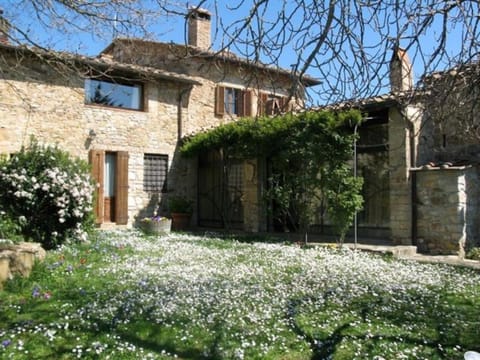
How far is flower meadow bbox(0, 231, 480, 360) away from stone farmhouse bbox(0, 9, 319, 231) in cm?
586

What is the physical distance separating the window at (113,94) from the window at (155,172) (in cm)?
167

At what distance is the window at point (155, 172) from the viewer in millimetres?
14172

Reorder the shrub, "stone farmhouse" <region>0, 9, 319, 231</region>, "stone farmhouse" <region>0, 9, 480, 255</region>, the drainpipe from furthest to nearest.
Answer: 1. the drainpipe
2. "stone farmhouse" <region>0, 9, 319, 231</region>
3. "stone farmhouse" <region>0, 9, 480, 255</region>
4. the shrub

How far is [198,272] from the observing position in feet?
20.5

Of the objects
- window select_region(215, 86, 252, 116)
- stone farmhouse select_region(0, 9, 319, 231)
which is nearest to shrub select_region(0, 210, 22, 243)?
stone farmhouse select_region(0, 9, 319, 231)

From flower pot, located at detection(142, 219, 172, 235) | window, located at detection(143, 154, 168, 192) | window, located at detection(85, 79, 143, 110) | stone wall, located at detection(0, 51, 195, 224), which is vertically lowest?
flower pot, located at detection(142, 219, 172, 235)

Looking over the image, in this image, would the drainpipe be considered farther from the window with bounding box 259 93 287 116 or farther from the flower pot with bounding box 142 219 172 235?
the window with bounding box 259 93 287 116

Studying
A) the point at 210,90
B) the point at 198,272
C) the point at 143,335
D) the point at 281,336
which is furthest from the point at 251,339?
the point at 210,90

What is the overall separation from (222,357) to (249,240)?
7402mm

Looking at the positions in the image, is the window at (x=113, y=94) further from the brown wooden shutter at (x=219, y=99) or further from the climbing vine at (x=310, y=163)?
the climbing vine at (x=310, y=163)

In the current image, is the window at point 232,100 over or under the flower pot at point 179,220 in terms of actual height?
over

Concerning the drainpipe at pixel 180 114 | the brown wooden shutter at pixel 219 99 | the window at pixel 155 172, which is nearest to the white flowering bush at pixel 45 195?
the window at pixel 155 172

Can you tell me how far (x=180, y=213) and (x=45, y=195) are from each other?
242 inches

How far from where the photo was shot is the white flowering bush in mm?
7551
